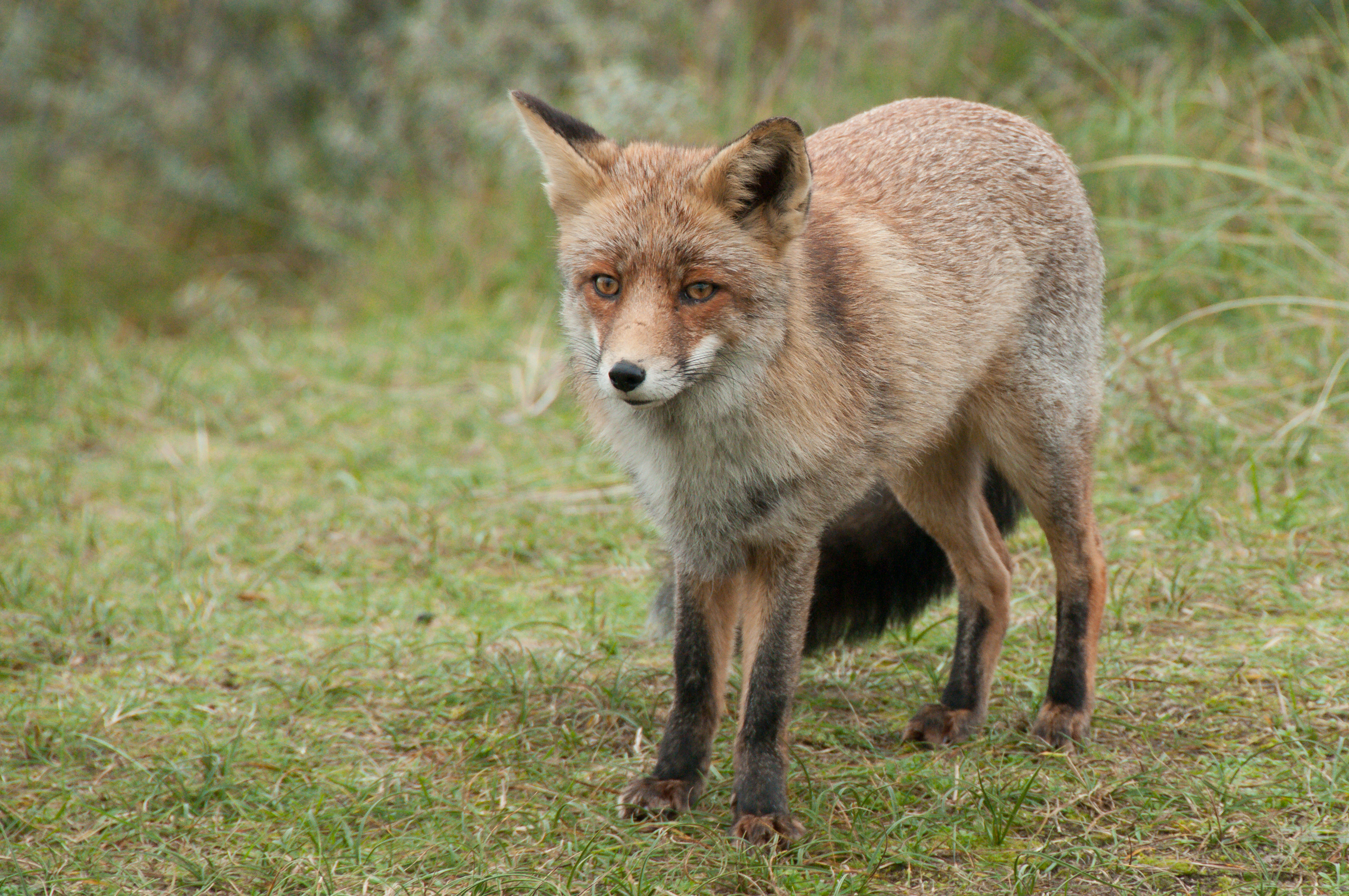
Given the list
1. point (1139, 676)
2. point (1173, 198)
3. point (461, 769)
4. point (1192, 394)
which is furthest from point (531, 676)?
point (1173, 198)

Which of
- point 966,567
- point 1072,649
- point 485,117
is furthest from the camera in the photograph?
point 485,117

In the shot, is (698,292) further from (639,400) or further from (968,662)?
(968,662)

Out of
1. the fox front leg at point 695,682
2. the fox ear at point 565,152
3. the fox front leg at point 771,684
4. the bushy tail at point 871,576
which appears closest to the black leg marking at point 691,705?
the fox front leg at point 695,682

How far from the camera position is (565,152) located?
3.16 metres

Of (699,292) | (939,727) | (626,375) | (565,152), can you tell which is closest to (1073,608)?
(939,727)

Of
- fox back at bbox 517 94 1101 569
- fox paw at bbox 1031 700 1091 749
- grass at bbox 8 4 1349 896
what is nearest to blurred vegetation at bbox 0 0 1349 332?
grass at bbox 8 4 1349 896

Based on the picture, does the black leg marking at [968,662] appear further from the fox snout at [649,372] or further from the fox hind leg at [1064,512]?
the fox snout at [649,372]

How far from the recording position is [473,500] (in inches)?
216

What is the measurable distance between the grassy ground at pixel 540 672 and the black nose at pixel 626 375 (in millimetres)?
1066

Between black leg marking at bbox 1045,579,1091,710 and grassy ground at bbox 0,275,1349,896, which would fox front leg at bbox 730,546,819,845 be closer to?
grassy ground at bbox 0,275,1349,896

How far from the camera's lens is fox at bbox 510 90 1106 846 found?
9.85 ft

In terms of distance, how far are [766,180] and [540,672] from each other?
1702 millimetres

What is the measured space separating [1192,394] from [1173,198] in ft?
5.79

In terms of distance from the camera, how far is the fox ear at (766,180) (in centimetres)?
294
